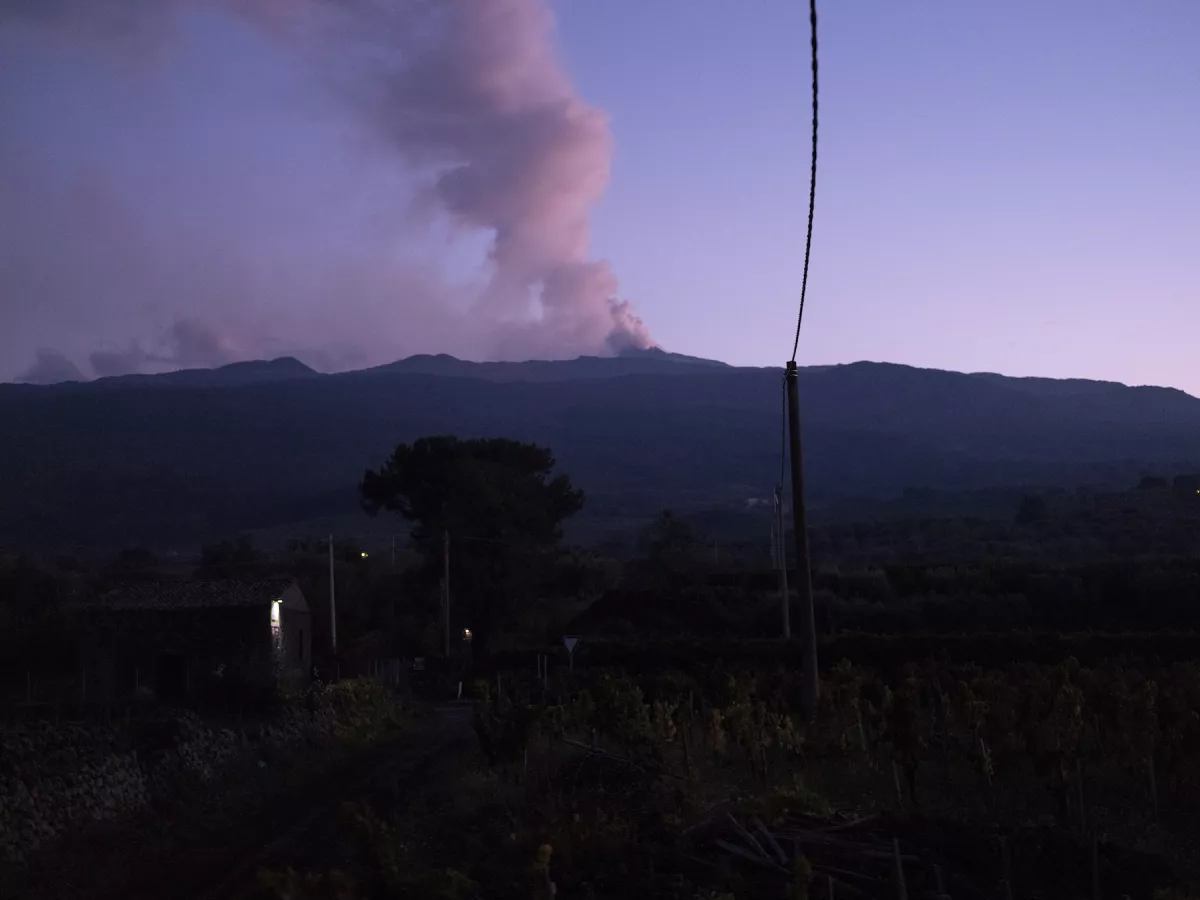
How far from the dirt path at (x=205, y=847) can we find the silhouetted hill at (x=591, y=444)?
273ft

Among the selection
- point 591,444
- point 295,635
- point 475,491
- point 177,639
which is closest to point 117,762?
point 177,639

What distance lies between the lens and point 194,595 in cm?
3900

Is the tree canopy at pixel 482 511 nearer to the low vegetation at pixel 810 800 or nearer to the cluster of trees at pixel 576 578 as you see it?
the cluster of trees at pixel 576 578

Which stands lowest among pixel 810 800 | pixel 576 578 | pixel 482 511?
pixel 576 578

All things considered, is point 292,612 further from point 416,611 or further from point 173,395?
point 173,395

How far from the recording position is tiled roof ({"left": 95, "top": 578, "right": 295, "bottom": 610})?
125 feet

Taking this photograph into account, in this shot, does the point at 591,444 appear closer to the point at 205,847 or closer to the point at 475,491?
the point at 475,491

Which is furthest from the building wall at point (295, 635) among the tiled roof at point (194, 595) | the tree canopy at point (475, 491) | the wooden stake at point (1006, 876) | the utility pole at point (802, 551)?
the wooden stake at point (1006, 876)

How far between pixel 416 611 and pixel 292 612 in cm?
1361

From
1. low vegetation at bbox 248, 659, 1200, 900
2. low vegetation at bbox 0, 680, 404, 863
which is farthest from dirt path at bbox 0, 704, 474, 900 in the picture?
low vegetation at bbox 248, 659, 1200, 900

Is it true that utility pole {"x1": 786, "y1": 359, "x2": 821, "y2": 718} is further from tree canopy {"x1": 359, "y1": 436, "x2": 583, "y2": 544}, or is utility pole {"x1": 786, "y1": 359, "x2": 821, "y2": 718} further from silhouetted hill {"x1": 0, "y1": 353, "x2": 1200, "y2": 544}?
silhouetted hill {"x1": 0, "y1": 353, "x2": 1200, "y2": 544}

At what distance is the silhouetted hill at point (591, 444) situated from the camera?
110 m

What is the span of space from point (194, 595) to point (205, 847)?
86.5ft

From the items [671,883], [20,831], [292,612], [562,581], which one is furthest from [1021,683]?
[562,581]
